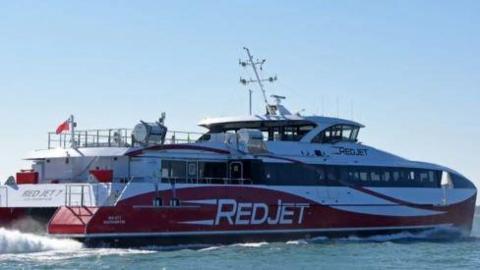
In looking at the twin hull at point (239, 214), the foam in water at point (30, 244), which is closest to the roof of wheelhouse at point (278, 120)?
the twin hull at point (239, 214)

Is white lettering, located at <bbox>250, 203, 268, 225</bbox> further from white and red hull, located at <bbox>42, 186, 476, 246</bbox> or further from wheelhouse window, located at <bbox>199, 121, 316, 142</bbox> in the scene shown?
wheelhouse window, located at <bbox>199, 121, 316, 142</bbox>

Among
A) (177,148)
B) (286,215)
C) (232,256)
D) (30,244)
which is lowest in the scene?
(232,256)

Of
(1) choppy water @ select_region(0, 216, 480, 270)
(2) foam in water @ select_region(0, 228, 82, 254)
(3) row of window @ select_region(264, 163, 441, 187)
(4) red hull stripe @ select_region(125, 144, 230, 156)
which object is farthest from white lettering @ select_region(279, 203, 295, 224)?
(2) foam in water @ select_region(0, 228, 82, 254)

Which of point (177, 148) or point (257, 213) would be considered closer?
point (177, 148)

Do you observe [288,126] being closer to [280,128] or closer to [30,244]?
[280,128]

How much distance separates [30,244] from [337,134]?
11443 millimetres

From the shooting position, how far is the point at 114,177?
2517 cm

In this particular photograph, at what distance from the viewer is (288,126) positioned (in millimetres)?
29609

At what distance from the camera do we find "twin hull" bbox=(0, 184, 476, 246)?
76.6ft

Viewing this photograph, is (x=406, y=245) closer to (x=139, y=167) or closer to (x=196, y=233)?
(x=196, y=233)

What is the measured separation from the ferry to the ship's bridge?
4 centimetres

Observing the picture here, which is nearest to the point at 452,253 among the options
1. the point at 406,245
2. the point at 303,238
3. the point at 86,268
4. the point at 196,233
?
the point at 406,245

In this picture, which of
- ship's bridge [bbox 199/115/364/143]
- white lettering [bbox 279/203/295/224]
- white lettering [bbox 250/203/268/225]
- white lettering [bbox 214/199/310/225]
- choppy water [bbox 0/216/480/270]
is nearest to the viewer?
choppy water [bbox 0/216/480/270]

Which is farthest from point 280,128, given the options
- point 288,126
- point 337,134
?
point 337,134
